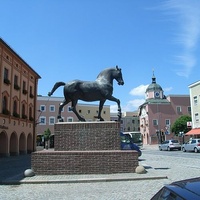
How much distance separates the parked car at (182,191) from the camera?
2.60m

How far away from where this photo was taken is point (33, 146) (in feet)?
137

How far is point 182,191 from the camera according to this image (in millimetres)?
2795

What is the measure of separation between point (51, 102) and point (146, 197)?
6550 cm

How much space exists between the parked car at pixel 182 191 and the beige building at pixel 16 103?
27901mm

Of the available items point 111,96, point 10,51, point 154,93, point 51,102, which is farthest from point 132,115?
point 111,96

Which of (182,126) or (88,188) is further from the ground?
(182,126)

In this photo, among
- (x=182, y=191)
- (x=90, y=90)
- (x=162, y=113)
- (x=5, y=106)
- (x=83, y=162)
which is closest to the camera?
(x=182, y=191)

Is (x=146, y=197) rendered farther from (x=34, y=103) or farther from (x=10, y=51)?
(x=34, y=103)

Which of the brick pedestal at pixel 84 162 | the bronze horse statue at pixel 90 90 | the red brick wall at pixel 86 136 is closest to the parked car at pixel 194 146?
the bronze horse statue at pixel 90 90

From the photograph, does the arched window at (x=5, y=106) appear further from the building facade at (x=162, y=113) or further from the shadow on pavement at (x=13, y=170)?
the building facade at (x=162, y=113)

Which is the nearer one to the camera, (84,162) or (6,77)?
(84,162)

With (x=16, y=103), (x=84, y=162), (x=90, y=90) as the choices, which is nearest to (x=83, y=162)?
(x=84, y=162)

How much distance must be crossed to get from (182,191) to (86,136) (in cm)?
990

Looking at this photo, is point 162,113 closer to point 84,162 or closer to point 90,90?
point 90,90
